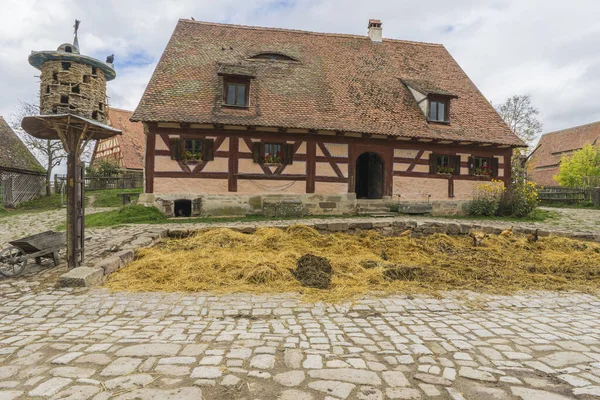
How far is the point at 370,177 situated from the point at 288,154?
515 centimetres

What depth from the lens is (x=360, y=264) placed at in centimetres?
655

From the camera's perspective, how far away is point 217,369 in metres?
2.73

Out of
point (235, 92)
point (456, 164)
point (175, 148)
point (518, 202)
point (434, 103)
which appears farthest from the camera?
point (456, 164)

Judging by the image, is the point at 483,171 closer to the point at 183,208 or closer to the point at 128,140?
the point at 183,208

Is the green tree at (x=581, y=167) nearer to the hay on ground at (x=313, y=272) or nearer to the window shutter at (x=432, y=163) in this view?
the window shutter at (x=432, y=163)

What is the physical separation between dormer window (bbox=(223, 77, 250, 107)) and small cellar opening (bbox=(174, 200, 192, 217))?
4261 mm

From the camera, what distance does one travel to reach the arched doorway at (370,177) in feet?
53.3

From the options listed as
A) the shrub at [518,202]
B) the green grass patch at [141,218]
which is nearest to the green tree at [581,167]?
the shrub at [518,202]

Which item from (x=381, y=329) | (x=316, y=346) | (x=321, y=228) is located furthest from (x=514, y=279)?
(x=321, y=228)

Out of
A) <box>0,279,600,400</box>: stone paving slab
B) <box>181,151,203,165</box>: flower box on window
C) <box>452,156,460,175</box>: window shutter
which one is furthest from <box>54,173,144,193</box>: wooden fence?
<box>0,279,600,400</box>: stone paving slab

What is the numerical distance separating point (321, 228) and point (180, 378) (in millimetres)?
7686

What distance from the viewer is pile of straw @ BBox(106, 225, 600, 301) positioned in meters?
5.26

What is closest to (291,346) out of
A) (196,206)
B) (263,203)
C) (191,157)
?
(263,203)

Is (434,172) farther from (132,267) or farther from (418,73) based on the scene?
(132,267)
